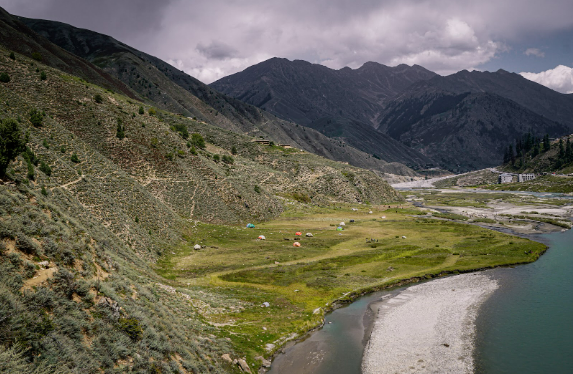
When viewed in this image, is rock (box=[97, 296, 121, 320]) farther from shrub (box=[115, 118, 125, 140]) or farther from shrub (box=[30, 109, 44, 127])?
shrub (box=[115, 118, 125, 140])

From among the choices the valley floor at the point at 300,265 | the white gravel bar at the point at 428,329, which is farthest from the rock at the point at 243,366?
the white gravel bar at the point at 428,329

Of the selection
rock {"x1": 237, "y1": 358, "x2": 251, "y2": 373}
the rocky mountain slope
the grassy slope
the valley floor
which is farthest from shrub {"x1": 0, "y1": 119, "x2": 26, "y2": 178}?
rock {"x1": 237, "y1": 358, "x2": 251, "y2": 373}

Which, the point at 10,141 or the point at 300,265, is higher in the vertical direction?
the point at 10,141

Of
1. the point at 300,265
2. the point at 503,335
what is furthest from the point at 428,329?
the point at 300,265

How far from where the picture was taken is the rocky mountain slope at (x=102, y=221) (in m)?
22.8

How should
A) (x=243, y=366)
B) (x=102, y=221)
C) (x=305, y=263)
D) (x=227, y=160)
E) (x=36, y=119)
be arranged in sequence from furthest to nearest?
(x=227, y=160) → (x=36, y=119) → (x=305, y=263) → (x=102, y=221) → (x=243, y=366)

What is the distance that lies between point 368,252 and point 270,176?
84573 millimetres

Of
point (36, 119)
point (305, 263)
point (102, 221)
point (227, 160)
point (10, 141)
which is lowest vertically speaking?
point (305, 263)

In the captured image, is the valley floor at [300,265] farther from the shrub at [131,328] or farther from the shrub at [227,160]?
the shrub at [227,160]

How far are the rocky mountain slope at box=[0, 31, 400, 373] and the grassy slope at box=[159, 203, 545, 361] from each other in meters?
A: 5.03

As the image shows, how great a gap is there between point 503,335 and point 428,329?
339 inches

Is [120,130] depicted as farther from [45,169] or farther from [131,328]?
[131,328]

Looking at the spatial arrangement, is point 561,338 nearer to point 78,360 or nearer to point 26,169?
point 78,360

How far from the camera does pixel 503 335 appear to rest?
4409 cm
